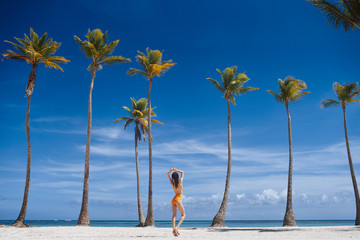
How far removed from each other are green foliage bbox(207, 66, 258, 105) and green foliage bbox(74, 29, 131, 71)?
831 cm

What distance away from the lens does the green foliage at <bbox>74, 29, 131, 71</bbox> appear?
23250mm

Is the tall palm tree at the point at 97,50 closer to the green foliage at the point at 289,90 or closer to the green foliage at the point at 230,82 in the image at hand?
the green foliage at the point at 230,82

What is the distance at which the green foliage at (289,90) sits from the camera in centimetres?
2648

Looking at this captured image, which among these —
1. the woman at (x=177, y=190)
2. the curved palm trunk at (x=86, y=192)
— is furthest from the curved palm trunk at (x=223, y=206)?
the woman at (x=177, y=190)

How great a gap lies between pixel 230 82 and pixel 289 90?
4889 millimetres

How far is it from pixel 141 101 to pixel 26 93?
1253 cm

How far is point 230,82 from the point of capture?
26.7m

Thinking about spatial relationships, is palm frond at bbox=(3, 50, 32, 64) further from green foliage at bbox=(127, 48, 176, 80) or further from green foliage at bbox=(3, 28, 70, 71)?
green foliage at bbox=(127, 48, 176, 80)

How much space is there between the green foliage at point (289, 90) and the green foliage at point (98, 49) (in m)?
13.2

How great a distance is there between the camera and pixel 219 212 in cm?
2352

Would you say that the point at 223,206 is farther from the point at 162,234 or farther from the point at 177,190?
the point at 177,190

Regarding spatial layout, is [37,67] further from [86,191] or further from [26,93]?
[86,191]

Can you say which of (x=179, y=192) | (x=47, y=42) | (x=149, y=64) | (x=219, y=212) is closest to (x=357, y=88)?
(x=219, y=212)

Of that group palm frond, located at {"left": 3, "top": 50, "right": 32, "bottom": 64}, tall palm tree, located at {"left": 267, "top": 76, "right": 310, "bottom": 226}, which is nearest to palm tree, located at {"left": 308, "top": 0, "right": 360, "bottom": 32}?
tall palm tree, located at {"left": 267, "top": 76, "right": 310, "bottom": 226}
